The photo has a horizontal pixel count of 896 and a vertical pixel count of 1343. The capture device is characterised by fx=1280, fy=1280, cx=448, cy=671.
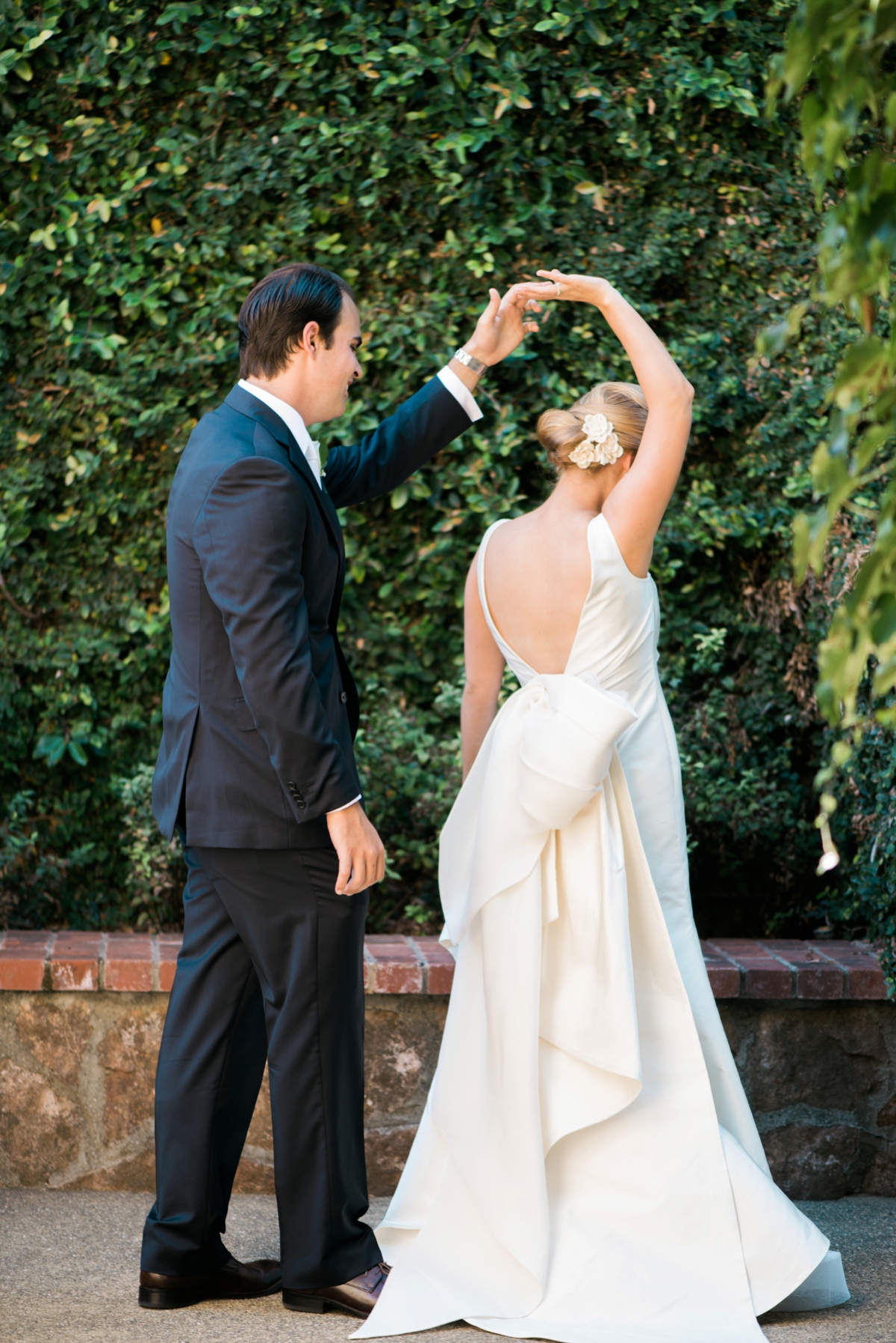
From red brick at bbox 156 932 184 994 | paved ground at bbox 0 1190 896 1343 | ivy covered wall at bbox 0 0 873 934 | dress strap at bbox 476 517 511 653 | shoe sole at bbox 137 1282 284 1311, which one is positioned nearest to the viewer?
paved ground at bbox 0 1190 896 1343

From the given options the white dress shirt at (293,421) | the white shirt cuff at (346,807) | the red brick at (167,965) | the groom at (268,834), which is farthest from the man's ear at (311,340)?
the red brick at (167,965)

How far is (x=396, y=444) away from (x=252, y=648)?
955 millimetres

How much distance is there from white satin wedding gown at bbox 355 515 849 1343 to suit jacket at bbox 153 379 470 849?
0.46 metres

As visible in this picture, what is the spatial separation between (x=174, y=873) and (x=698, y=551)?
2135 millimetres

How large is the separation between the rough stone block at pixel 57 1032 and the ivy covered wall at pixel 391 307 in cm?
93

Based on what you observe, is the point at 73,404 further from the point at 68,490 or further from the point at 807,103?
the point at 807,103

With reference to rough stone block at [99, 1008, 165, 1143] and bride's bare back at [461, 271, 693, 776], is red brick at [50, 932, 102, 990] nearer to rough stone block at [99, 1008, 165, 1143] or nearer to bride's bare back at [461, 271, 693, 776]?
rough stone block at [99, 1008, 165, 1143]

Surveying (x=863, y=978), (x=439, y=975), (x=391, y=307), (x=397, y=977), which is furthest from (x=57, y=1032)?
(x=391, y=307)

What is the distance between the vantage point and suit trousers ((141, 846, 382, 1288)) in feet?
8.18

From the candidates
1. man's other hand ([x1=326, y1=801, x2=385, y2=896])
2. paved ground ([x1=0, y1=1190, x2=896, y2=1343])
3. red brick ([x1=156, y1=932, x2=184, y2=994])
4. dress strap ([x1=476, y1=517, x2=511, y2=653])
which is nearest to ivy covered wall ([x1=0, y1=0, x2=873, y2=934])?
red brick ([x1=156, y1=932, x2=184, y2=994])

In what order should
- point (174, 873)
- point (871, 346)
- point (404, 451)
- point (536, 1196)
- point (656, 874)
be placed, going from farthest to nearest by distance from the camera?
point (174, 873) → point (404, 451) → point (656, 874) → point (536, 1196) → point (871, 346)

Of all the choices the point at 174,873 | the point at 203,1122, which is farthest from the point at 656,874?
the point at 174,873

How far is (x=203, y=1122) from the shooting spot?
8.41 ft

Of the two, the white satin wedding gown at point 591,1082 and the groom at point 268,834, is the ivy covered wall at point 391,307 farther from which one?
the groom at point 268,834
